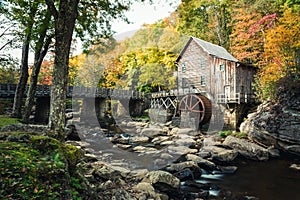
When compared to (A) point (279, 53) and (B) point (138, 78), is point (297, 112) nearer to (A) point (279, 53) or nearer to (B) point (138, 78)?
(A) point (279, 53)

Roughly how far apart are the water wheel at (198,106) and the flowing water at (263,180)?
302 inches

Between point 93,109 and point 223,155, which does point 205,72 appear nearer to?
point 223,155

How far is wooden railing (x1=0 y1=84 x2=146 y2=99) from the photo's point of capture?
1689cm

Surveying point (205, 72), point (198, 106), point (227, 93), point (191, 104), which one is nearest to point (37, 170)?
point (198, 106)

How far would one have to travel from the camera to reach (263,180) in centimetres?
742

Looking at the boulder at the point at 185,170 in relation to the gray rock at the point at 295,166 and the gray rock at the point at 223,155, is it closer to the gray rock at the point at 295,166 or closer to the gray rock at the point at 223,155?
the gray rock at the point at 223,155

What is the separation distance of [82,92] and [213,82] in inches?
508

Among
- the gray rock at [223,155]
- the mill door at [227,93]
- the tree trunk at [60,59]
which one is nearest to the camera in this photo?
the tree trunk at [60,59]

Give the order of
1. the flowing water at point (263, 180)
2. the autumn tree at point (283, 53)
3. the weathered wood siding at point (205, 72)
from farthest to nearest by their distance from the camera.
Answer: the weathered wood siding at point (205, 72)
the autumn tree at point (283, 53)
the flowing water at point (263, 180)

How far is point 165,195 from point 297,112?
8918 millimetres

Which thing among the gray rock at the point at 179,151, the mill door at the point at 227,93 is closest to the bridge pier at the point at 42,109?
the gray rock at the point at 179,151

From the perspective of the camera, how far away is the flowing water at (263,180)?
20.6 ft

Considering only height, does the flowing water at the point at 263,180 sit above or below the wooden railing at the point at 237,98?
below

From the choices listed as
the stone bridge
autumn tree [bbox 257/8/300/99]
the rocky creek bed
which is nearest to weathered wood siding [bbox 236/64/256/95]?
autumn tree [bbox 257/8/300/99]
